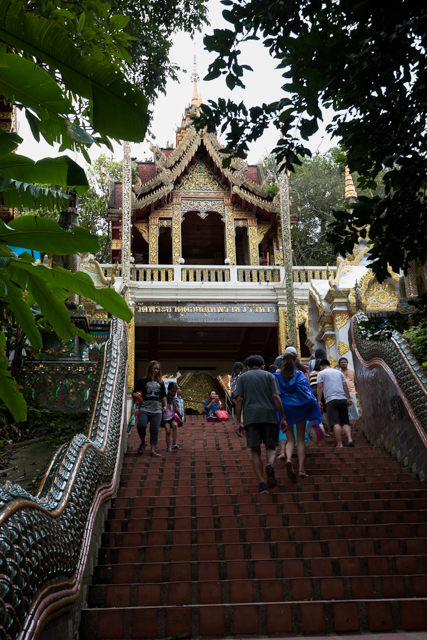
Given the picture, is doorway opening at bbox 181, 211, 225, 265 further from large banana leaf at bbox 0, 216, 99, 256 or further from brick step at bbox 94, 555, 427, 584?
large banana leaf at bbox 0, 216, 99, 256

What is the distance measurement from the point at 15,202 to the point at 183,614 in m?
2.35

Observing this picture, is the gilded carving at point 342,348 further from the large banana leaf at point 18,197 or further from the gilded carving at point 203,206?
the large banana leaf at point 18,197

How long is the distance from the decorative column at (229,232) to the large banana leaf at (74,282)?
608 inches

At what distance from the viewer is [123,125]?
5.54 feet

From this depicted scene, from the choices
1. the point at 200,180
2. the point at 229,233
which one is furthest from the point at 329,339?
the point at 200,180

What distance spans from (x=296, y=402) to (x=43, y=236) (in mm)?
4286

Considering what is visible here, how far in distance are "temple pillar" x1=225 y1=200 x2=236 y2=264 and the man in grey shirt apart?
1226cm

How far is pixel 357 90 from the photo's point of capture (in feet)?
11.5

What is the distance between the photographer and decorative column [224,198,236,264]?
57.7ft

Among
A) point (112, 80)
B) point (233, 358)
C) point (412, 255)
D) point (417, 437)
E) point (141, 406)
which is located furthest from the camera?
point (233, 358)


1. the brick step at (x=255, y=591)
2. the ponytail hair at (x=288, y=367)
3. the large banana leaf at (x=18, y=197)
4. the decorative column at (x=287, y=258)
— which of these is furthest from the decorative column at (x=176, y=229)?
the large banana leaf at (x=18, y=197)

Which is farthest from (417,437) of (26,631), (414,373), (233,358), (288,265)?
(233,358)

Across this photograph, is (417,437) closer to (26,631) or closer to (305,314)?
(26,631)

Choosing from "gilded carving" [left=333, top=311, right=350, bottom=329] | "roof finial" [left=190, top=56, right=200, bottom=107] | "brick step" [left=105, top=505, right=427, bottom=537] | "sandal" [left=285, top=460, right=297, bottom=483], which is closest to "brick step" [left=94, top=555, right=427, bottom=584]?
"brick step" [left=105, top=505, right=427, bottom=537]
